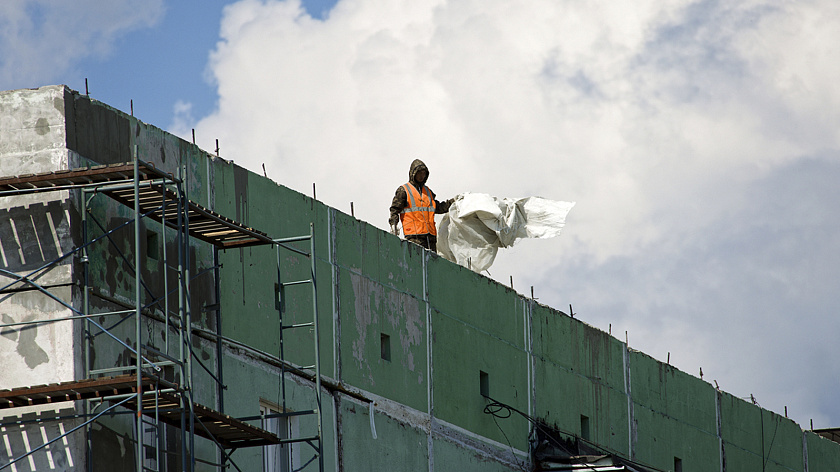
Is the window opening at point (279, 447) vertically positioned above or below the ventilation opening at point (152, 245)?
below

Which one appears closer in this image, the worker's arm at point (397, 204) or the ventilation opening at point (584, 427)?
the worker's arm at point (397, 204)

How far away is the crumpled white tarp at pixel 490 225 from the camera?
26328 millimetres

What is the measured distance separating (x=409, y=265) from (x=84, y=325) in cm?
777

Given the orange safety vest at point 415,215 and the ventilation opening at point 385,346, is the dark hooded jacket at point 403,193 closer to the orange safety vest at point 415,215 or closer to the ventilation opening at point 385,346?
the orange safety vest at point 415,215

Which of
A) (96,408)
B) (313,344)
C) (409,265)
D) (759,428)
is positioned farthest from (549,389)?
(96,408)

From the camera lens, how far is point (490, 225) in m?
26.4

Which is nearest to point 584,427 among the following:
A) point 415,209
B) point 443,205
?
point 443,205

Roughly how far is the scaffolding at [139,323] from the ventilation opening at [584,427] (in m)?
9.97

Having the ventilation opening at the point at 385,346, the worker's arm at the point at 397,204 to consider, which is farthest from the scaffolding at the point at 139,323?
the worker's arm at the point at 397,204

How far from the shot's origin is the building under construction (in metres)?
16.8

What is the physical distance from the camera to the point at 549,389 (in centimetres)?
2716

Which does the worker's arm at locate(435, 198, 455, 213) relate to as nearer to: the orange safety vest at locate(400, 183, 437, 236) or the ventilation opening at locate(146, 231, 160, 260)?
the orange safety vest at locate(400, 183, 437, 236)

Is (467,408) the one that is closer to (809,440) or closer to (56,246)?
(56,246)

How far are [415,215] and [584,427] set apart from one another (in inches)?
217
